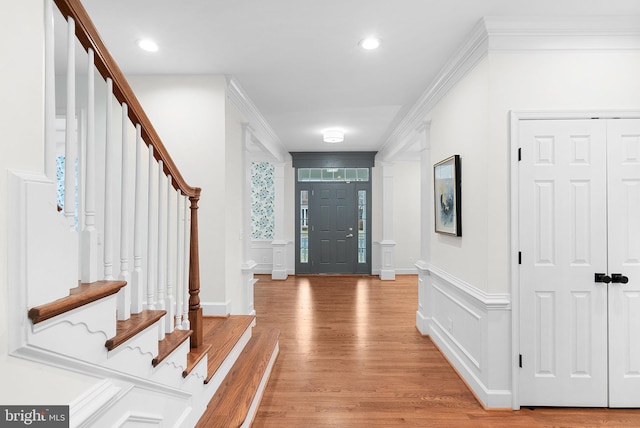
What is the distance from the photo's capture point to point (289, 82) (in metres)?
3.29

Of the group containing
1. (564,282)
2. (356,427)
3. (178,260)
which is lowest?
(356,427)

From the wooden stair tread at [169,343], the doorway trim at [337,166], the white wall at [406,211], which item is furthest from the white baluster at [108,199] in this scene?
the white wall at [406,211]

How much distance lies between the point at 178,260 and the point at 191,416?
2.57 feet

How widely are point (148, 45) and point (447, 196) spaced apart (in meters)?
2.71

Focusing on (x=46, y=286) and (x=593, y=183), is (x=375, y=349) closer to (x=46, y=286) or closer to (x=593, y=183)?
(x=593, y=183)

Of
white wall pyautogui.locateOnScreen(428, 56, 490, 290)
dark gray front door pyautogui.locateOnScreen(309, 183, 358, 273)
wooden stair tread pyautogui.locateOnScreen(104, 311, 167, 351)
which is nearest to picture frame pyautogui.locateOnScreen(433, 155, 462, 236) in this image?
white wall pyautogui.locateOnScreen(428, 56, 490, 290)

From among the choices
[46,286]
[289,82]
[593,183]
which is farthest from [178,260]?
[593,183]

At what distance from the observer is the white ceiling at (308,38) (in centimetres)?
211

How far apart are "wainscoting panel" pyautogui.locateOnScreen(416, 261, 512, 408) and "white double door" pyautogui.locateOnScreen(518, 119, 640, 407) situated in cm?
13

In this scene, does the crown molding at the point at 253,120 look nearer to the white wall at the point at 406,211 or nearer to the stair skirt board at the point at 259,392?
the stair skirt board at the point at 259,392

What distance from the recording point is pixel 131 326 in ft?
4.15

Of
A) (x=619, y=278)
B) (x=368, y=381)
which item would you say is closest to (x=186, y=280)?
(x=368, y=381)

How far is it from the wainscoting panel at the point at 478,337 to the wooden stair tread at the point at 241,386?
1.55 meters

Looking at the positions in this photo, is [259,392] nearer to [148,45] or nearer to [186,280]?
[186,280]
